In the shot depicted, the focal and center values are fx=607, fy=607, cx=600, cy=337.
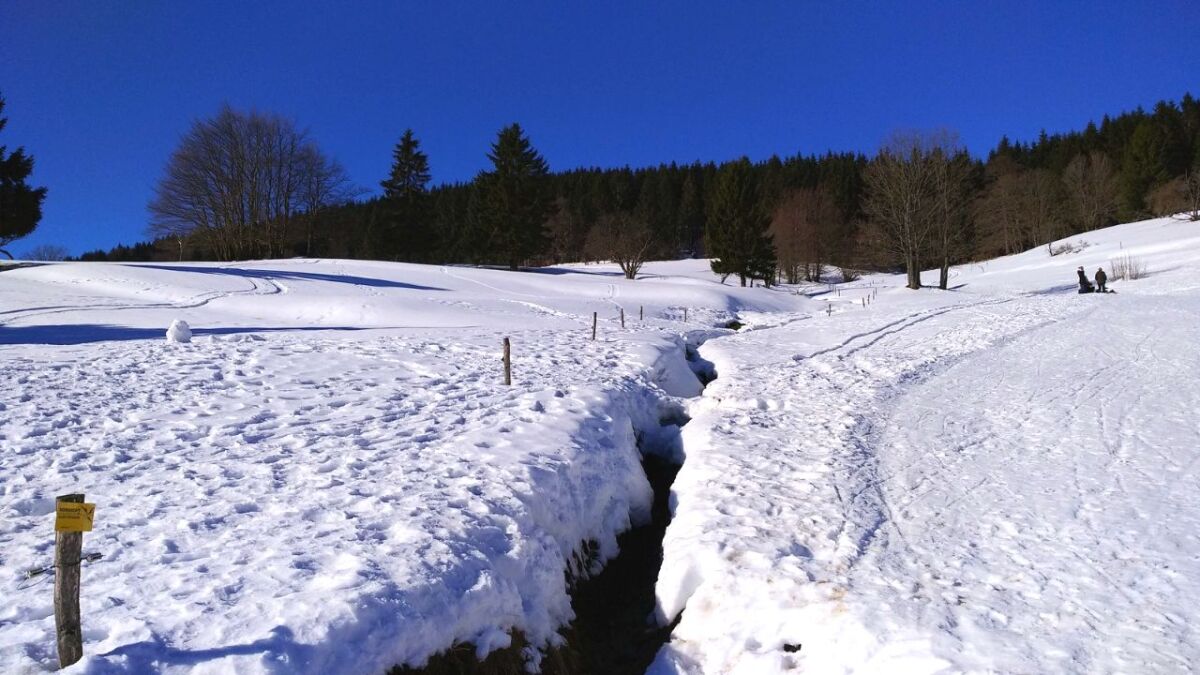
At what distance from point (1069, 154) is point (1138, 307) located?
6671cm

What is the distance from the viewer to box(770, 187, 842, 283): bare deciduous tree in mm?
56375

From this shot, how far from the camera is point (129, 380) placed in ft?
35.0

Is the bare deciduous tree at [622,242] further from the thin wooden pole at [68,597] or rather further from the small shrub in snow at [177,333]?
the thin wooden pole at [68,597]

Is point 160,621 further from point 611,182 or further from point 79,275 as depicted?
point 611,182

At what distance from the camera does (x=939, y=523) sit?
7176mm

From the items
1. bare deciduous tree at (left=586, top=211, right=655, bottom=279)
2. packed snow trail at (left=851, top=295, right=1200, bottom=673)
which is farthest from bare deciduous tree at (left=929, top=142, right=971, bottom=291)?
packed snow trail at (left=851, top=295, right=1200, bottom=673)

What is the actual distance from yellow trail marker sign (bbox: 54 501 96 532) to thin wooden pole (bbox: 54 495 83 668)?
5 centimetres

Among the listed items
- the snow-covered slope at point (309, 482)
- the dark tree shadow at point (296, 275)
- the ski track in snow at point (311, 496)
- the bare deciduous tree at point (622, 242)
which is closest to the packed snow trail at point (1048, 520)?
the ski track in snow at point (311, 496)

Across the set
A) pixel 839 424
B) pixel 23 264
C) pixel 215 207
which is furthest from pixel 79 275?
pixel 839 424

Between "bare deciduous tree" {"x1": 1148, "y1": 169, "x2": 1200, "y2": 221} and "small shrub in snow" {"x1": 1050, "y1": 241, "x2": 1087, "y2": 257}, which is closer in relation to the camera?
"small shrub in snow" {"x1": 1050, "y1": 241, "x2": 1087, "y2": 257}

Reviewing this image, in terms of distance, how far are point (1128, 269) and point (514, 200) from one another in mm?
40928

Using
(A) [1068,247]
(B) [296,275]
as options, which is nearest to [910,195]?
(A) [1068,247]

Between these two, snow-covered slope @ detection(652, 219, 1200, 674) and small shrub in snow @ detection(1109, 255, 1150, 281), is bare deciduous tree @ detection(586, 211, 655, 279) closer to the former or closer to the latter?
small shrub in snow @ detection(1109, 255, 1150, 281)

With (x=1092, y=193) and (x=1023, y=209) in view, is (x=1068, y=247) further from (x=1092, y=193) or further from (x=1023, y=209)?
(x=1092, y=193)
